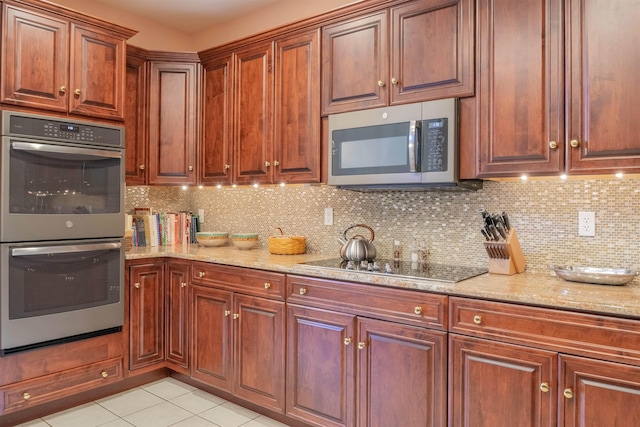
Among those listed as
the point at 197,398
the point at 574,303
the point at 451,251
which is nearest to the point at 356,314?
the point at 451,251

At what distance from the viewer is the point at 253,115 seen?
3.00 meters

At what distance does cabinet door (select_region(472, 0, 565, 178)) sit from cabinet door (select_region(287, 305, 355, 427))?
107 centimetres

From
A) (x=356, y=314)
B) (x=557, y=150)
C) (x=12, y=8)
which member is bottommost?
(x=356, y=314)

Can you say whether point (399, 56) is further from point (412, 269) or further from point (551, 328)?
point (551, 328)

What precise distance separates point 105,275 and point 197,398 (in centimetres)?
101

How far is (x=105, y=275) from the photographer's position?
2.78 metres

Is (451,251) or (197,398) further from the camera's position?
(197,398)

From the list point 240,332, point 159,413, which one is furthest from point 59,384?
point 240,332

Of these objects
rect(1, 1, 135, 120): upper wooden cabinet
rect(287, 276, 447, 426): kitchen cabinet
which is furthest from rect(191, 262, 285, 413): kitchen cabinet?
rect(1, 1, 135, 120): upper wooden cabinet

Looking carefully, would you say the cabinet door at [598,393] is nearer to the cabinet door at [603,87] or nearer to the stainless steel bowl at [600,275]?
the stainless steel bowl at [600,275]

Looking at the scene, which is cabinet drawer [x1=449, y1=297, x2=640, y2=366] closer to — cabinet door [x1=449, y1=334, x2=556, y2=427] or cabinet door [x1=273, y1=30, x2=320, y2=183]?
cabinet door [x1=449, y1=334, x2=556, y2=427]

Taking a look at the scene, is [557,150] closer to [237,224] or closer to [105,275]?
[237,224]

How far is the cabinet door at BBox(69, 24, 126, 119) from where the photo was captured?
269cm

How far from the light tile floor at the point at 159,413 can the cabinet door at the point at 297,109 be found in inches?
58.5
